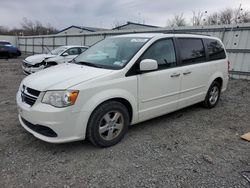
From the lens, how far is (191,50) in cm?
458

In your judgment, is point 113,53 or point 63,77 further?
point 113,53

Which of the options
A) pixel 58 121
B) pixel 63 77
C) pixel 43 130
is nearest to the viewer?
pixel 58 121

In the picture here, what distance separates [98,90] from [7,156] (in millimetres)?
1567

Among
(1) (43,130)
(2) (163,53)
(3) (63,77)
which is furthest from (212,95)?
(1) (43,130)

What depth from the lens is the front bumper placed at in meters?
2.88

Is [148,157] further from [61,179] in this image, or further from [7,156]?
[7,156]

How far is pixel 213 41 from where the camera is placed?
17.3 ft

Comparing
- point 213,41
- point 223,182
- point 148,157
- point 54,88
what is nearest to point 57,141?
point 54,88

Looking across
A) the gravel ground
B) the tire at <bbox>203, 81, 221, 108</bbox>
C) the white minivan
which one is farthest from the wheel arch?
the gravel ground

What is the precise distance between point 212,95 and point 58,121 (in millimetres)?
3913

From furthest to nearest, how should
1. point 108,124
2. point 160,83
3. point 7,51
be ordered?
point 7,51 → point 160,83 → point 108,124

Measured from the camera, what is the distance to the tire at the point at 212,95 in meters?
5.25

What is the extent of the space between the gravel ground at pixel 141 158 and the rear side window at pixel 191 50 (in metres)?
1.28

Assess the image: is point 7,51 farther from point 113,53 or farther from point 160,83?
point 160,83
